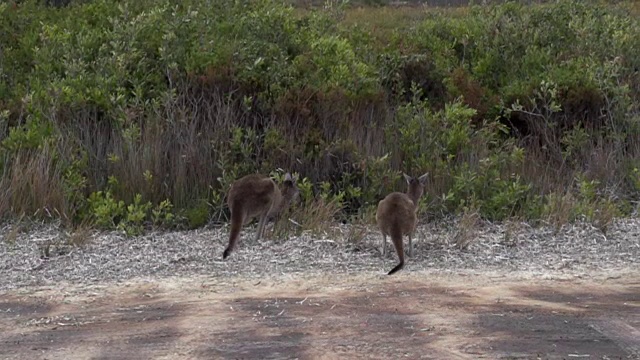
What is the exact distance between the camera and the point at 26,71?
573 inches

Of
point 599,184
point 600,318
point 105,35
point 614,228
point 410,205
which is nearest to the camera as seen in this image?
point 600,318

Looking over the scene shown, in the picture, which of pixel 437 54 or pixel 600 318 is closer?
pixel 600 318

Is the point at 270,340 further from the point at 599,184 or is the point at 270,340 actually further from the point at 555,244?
the point at 599,184

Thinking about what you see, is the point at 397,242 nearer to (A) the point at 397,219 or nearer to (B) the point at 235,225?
(A) the point at 397,219

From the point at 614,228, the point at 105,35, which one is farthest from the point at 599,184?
the point at 105,35

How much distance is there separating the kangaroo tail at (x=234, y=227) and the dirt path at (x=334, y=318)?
883 millimetres

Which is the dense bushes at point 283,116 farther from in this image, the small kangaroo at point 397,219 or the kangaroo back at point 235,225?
the small kangaroo at point 397,219

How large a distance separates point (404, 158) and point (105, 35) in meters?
4.14

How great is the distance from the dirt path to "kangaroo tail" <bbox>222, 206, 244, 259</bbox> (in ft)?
2.90

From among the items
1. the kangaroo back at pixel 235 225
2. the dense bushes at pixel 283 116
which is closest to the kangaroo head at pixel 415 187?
the dense bushes at pixel 283 116

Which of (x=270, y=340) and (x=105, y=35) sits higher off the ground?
(x=105, y=35)

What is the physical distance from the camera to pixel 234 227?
1038cm

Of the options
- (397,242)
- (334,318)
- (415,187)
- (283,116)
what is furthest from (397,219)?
(283,116)

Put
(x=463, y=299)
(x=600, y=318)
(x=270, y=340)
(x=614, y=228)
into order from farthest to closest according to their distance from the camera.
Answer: (x=614, y=228), (x=463, y=299), (x=600, y=318), (x=270, y=340)
